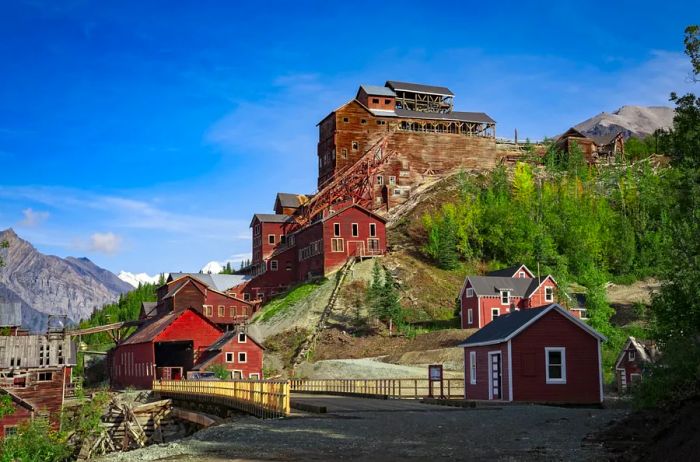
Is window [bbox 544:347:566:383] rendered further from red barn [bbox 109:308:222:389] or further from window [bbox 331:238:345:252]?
window [bbox 331:238:345:252]

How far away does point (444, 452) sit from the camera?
17.8 meters

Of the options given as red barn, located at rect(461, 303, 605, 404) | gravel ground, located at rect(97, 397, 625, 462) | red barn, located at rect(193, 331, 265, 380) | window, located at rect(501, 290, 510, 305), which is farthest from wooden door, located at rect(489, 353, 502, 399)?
window, located at rect(501, 290, 510, 305)

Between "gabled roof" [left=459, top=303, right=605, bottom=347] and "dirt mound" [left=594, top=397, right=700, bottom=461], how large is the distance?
1507cm

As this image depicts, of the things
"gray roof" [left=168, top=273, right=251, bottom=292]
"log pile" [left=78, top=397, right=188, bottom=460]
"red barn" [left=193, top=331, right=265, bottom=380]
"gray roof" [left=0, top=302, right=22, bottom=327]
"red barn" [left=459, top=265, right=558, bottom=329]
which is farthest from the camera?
"gray roof" [left=168, top=273, right=251, bottom=292]

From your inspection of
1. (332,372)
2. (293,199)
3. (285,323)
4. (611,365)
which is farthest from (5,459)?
(293,199)

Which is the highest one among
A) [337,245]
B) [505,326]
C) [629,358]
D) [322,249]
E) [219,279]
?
[337,245]

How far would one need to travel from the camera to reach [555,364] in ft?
118

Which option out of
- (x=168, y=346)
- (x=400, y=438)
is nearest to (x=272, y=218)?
(x=168, y=346)

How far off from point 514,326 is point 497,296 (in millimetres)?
35055

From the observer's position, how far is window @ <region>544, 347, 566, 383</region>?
35781 mm

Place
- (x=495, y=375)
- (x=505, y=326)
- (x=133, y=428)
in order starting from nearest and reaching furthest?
(x=495, y=375), (x=505, y=326), (x=133, y=428)

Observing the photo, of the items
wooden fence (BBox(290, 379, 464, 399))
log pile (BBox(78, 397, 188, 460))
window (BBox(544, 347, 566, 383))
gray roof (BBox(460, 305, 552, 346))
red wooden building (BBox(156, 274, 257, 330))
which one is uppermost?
red wooden building (BBox(156, 274, 257, 330))

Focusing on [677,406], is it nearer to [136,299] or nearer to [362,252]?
[362,252]

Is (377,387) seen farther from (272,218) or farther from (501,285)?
(272,218)
